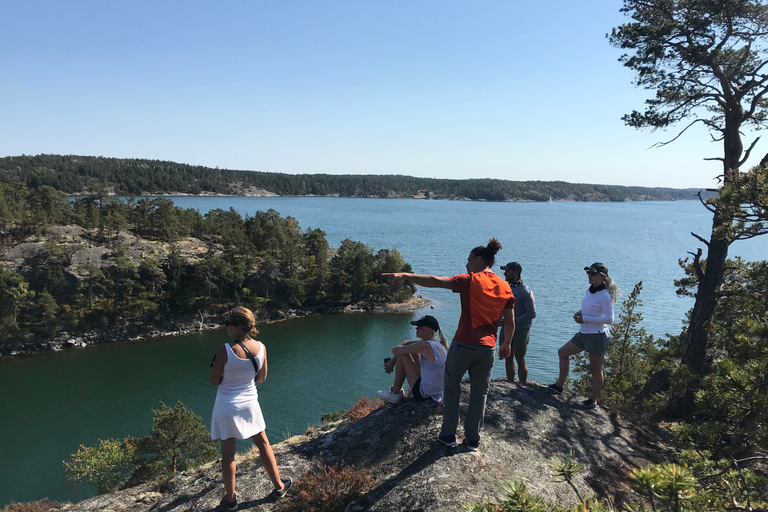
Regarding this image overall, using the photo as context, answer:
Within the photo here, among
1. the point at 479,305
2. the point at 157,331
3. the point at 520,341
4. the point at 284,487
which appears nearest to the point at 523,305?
the point at 520,341

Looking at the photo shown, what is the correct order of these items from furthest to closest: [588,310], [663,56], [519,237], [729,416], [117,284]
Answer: [519,237]
[117,284]
[663,56]
[588,310]
[729,416]

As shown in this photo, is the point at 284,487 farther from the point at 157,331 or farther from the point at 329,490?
the point at 157,331

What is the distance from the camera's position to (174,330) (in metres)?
40.6

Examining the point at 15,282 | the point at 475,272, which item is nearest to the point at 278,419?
the point at 475,272

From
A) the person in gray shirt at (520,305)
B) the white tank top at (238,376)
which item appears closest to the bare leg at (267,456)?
the white tank top at (238,376)

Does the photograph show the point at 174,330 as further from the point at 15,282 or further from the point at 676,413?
the point at 676,413

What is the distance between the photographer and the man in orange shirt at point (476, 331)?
411cm

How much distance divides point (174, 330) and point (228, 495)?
40.6 meters

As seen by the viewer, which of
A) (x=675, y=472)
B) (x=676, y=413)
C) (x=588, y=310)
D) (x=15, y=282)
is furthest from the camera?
(x=15, y=282)

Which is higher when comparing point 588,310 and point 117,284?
point 588,310

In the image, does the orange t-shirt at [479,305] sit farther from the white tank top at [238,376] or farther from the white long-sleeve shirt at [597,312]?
the white long-sleeve shirt at [597,312]

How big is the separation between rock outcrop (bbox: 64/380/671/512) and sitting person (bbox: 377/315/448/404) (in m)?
0.21

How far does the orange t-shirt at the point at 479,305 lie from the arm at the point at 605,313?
7.53ft

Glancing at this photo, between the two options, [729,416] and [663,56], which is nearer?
[729,416]
